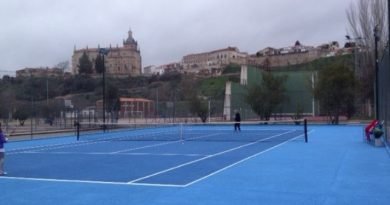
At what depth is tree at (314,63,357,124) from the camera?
46.0 m

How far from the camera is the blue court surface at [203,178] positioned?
900 centimetres

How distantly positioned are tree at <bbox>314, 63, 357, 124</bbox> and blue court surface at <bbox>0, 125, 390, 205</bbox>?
29.0 meters

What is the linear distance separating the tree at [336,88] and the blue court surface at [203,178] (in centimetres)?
2904

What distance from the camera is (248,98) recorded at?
Result: 52.4m

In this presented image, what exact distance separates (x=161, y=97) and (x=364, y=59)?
85.7 ft

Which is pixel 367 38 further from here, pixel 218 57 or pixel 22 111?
pixel 218 57

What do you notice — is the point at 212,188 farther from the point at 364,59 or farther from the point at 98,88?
the point at 98,88

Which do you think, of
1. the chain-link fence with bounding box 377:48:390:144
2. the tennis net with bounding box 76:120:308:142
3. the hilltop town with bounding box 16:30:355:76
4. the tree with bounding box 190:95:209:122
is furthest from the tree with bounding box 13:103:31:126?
the hilltop town with bounding box 16:30:355:76

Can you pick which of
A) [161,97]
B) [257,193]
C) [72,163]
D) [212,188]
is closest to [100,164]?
[72,163]

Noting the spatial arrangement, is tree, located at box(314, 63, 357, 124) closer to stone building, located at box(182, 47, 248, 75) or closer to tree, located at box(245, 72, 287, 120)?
tree, located at box(245, 72, 287, 120)

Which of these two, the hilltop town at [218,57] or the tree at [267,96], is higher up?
the hilltop town at [218,57]

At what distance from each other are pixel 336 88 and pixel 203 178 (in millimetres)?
37289

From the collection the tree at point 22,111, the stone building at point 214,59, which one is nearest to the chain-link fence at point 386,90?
the tree at point 22,111

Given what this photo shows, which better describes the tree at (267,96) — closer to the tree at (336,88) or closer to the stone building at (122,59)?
the tree at (336,88)
